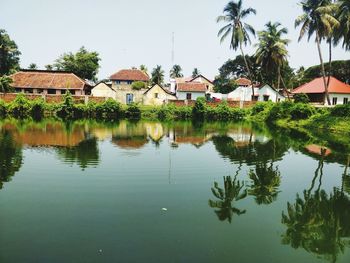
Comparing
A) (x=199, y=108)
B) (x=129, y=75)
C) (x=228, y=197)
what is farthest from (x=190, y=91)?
(x=228, y=197)

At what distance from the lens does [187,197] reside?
10781 millimetres

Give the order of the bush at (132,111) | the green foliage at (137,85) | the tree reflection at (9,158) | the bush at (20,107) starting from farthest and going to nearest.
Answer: the green foliage at (137,85) → the bush at (132,111) → the bush at (20,107) → the tree reflection at (9,158)

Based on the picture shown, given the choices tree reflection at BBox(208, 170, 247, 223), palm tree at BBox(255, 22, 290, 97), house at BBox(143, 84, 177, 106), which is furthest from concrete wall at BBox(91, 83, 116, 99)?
tree reflection at BBox(208, 170, 247, 223)

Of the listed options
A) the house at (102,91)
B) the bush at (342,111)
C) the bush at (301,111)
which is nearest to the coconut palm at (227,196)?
the bush at (342,111)

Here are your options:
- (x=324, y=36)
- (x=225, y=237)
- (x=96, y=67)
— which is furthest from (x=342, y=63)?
(x=225, y=237)

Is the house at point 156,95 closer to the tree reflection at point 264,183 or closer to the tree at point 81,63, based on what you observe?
the tree at point 81,63

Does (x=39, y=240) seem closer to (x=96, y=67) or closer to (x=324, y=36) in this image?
(x=324, y=36)

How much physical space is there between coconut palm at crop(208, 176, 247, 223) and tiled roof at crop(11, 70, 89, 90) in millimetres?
43544

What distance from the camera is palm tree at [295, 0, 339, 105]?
36.1 m

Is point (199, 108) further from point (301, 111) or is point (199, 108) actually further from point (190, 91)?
point (301, 111)

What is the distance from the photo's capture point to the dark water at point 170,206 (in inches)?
281

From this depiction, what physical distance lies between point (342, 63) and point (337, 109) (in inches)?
1462

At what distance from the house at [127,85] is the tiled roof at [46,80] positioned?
649 cm

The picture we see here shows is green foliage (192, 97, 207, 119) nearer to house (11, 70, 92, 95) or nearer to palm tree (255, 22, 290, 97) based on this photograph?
palm tree (255, 22, 290, 97)
